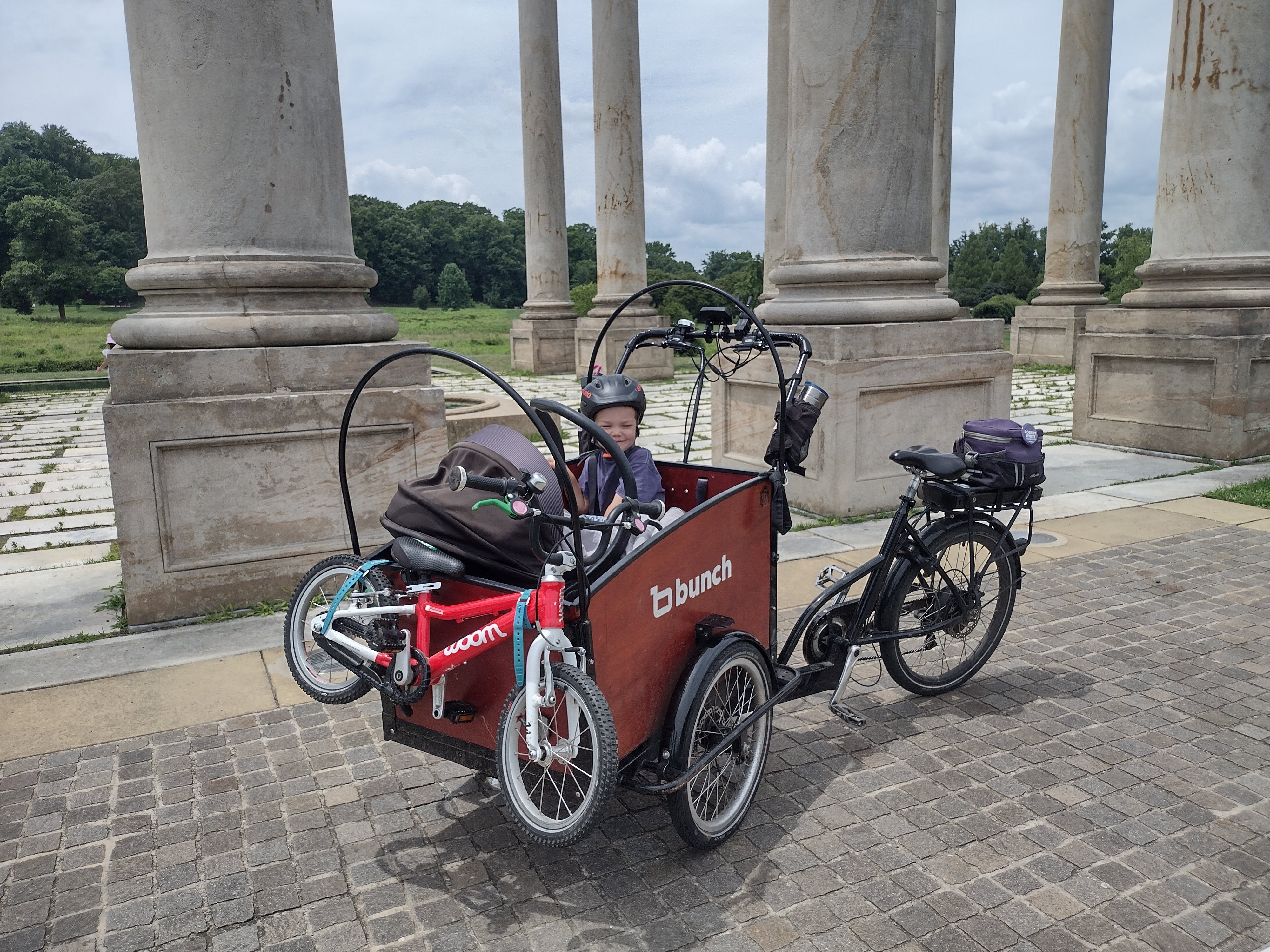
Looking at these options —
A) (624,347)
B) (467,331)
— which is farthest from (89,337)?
(624,347)

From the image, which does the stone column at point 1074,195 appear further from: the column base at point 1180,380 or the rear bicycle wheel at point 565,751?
the rear bicycle wheel at point 565,751

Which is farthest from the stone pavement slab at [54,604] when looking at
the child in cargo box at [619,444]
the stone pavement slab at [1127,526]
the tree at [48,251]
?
the tree at [48,251]

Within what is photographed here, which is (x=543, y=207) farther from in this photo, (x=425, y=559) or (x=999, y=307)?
(x=999, y=307)

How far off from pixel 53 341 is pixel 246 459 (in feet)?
130

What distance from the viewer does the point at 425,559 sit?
301 centimetres

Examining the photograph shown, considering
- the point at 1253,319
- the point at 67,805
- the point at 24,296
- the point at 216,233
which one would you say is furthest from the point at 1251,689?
the point at 24,296

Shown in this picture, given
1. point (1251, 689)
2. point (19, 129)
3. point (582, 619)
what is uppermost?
point (19, 129)

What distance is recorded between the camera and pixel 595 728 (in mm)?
2631

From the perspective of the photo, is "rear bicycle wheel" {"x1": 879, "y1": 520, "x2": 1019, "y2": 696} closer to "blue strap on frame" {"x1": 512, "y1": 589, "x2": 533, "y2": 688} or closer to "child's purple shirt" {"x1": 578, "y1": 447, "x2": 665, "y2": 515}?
"child's purple shirt" {"x1": 578, "y1": 447, "x2": 665, "y2": 515}

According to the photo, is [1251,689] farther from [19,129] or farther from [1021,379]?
[19,129]

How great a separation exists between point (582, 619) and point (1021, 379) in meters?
19.0

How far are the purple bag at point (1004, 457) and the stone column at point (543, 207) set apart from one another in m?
17.7

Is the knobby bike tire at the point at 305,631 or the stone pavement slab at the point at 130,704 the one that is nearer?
the knobby bike tire at the point at 305,631

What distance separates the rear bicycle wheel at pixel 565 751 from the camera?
2.63 meters
